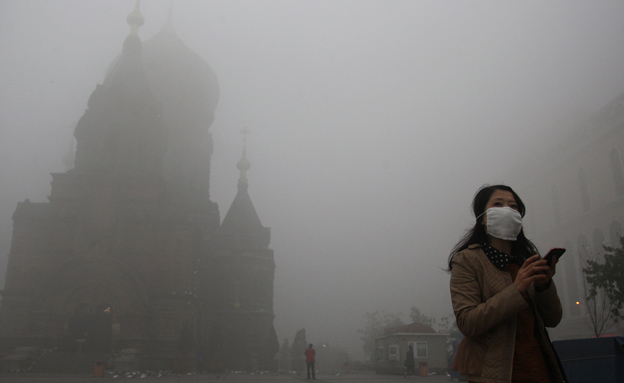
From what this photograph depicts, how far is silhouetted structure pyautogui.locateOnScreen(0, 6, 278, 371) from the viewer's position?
27.0 metres

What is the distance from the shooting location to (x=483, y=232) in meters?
3.21

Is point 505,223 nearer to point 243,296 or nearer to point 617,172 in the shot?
point 243,296

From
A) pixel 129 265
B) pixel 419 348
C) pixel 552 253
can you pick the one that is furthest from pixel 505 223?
pixel 129 265

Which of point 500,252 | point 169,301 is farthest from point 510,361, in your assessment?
point 169,301

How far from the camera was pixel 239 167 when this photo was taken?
48438 millimetres

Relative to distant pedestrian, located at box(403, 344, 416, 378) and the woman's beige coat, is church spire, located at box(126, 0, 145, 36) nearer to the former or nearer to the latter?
distant pedestrian, located at box(403, 344, 416, 378)

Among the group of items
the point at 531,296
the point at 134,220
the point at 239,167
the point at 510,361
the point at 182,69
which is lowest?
the point at 510,361

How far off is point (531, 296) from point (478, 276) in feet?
0.91

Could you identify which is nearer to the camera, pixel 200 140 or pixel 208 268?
pixel 208 268

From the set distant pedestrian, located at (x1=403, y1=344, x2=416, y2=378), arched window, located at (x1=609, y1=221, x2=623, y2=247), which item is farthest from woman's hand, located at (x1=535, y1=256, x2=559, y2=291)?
arched window, located at (x1=609, y1=221, x2=623, y2=247)

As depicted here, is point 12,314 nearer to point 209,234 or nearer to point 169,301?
point 169,301

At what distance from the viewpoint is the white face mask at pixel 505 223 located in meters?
3.02

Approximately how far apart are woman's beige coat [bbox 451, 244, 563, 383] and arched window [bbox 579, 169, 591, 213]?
4066 centimetres

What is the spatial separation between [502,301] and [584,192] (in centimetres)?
4189
